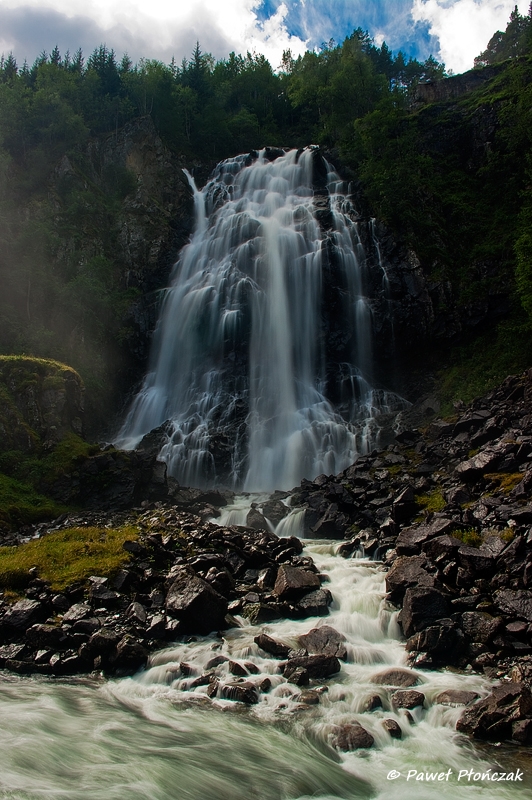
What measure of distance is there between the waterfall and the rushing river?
1855 centimetres

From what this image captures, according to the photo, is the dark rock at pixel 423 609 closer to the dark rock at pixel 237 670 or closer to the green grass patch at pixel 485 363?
the dark rock at pixel 237 670

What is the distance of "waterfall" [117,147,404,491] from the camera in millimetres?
28578

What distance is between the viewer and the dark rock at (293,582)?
11727mm

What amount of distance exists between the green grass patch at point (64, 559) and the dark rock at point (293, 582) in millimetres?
4222

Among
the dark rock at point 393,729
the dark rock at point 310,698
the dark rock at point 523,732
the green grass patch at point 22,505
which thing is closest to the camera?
the dark rock at point 523,732

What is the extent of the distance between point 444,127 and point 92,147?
130 feet

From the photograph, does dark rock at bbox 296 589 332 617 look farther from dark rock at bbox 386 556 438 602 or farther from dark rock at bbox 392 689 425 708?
dark rock at bbox 392 689 425 708

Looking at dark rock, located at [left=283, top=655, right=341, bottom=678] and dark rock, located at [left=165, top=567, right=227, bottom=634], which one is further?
dark rock, located at [left=165, top=567, right=227, bottom=634]

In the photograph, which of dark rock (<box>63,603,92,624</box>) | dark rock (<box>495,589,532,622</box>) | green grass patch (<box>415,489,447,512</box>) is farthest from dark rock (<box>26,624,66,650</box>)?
green grass patch (<box>415,489,447,512</box>)

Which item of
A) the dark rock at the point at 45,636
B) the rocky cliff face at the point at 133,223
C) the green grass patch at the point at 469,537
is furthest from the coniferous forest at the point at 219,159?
the dark rock at the point at 45,636

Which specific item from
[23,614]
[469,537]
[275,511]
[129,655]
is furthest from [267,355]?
[129,655]

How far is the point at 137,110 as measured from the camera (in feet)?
203

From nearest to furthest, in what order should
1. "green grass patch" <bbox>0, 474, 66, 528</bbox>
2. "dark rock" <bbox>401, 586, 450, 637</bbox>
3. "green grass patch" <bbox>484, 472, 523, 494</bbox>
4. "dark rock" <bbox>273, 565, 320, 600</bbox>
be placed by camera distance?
1. "dark rock" <bbox>401, 586, 450, 637</bbox>
2. "dark rock" <bbox>273, 565, 320, 600</bbox>
3. "green grass patch" <bbox>484, 472, 523, 494</bbox>
4. "green grass patch" <bbox>0, 474, 66, 528</bbox>

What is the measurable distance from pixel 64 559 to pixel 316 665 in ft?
25.4
